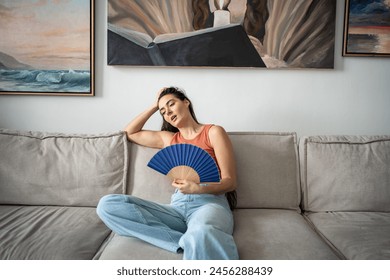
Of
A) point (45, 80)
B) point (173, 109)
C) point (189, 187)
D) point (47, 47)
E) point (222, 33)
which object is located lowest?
point (189, 187)

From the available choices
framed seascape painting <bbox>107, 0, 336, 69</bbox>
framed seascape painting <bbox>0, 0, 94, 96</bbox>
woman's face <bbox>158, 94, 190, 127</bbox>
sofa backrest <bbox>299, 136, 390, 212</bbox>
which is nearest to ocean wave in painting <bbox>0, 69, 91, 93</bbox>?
framed seascape painting <bbox>0, 0, 94, 96</bbox>

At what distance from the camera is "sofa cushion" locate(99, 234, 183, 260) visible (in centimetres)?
145

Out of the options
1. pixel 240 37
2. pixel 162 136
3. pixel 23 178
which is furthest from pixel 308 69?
pixel 23 178

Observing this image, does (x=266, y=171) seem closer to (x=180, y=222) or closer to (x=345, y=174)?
(x=345, y=174)

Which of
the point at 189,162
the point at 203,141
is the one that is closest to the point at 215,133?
the point at 203,141

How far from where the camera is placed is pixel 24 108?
2.62 metres

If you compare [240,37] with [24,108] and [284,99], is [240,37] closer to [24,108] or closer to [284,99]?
[284,99]

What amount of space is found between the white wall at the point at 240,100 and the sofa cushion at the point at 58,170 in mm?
527

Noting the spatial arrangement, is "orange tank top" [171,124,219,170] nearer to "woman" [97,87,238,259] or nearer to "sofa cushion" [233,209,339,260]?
"woman" [97,87,238,259]

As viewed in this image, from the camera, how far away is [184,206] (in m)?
1.79

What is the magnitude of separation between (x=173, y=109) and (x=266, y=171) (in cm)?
67

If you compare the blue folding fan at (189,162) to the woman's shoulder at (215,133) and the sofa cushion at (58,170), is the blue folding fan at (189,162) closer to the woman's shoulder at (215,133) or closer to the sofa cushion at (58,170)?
the woman's shoulder at (215,133)

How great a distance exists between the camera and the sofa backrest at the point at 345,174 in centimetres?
203

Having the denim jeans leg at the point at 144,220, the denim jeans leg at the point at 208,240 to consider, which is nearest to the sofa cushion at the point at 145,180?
the denim jeans leg at the point at 144,220
